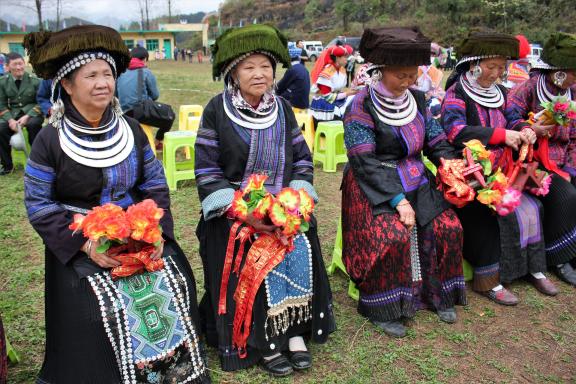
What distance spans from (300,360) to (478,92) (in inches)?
93.9

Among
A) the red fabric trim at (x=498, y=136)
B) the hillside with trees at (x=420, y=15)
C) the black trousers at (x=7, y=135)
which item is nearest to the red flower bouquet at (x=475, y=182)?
the red fabric trim at (x=498, y=136)

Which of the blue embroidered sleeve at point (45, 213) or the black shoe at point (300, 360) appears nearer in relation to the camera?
the blue embroidered sleeve at point (45, 213)

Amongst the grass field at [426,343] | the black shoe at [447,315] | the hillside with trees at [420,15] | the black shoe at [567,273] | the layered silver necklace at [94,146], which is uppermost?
the hillside with trees at [420,15]

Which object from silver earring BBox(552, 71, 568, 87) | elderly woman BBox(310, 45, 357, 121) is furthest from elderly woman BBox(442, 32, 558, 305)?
elderly woman BBox(310, 45, 357, 121)

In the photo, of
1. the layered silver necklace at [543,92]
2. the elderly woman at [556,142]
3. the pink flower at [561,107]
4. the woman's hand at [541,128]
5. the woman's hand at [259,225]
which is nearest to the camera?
the woman's hand at [259,225]

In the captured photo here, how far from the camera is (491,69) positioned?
3.70 m

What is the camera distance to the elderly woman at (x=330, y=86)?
777cm

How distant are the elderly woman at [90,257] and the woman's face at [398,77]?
5.37 ft

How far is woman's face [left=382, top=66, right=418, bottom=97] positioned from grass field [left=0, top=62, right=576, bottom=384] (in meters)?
1.55

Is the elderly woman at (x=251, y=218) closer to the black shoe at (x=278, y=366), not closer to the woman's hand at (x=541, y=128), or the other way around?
the black shoe at (x=278, y=366)

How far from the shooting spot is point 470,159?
3.35 meters

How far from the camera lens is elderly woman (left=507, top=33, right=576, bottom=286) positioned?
12.8ft

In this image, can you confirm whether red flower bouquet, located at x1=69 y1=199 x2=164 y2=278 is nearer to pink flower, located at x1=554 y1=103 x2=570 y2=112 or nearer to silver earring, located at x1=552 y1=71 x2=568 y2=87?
pink flower, located at x1=554 y1=103 x2=570 y2=112

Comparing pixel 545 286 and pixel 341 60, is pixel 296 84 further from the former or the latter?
pixel 545 286
